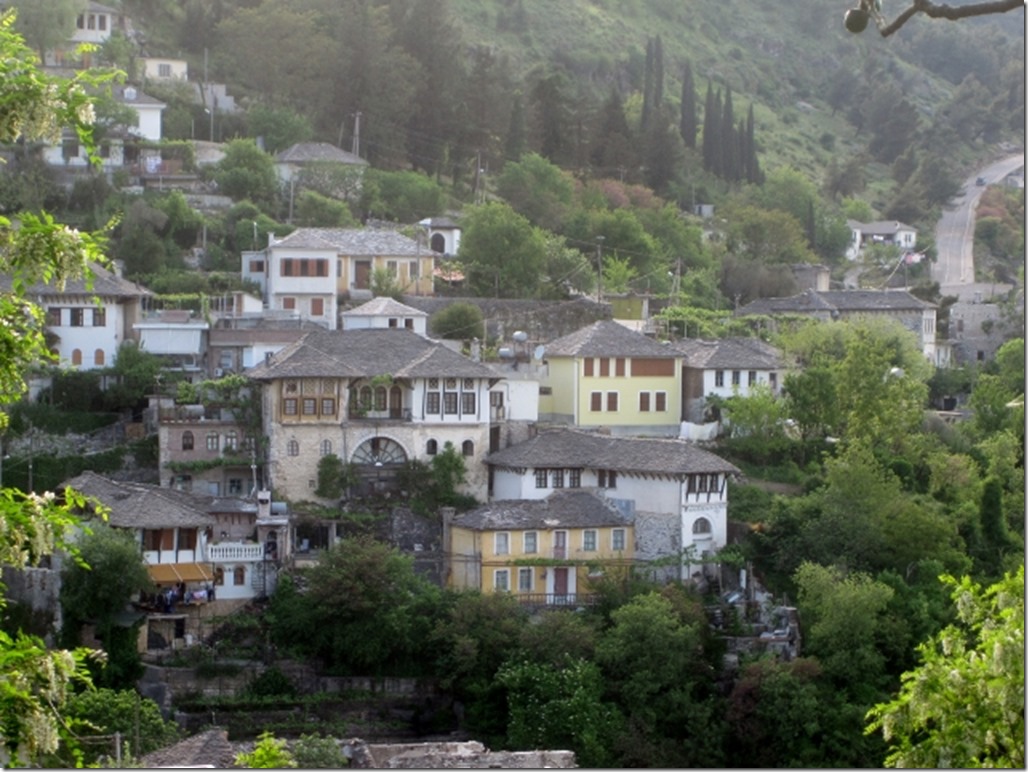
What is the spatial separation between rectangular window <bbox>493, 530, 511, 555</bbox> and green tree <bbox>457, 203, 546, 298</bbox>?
20.6 meters

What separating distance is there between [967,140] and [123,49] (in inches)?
2959

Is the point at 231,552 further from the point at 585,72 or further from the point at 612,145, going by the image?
the point at 585,72

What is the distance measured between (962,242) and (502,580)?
7138 centimetres

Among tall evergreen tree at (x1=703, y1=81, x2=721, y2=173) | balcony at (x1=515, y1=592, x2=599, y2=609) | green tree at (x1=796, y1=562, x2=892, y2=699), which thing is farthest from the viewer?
tall evergreen tree at (x1=703, y1=81, x2=721, y2=173)

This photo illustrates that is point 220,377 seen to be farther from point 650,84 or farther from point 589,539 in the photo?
point 650,84

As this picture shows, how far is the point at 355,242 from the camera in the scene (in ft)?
222

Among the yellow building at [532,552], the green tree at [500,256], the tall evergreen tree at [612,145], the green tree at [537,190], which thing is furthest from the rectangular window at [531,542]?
the tall evergreen tree at [612,145]

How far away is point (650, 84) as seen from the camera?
106188 mm

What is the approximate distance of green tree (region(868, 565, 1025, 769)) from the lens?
17344 millimetres

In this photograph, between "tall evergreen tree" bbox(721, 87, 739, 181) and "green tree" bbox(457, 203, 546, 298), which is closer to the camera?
"green tree" bbox(457, 203, 546, 298)

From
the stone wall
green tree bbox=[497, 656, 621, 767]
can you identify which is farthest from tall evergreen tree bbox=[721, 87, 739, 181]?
green tree bbox=[497, 656, 621, 767]

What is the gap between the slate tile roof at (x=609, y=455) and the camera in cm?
5206

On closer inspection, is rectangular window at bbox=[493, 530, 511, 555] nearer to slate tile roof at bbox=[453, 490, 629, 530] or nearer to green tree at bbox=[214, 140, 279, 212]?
slate tile roof at bbox=[453, 490, 629, 530]

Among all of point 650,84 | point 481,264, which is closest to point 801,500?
point 481,264
